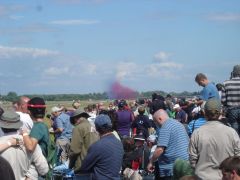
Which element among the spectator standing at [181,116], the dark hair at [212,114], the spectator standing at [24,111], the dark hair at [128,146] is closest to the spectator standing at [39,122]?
the spectator standing at [24,111]

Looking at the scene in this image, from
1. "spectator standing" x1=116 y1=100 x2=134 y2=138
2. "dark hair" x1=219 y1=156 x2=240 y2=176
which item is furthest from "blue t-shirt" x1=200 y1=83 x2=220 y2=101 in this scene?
"spectator standing" x1=116 y1=100 x2=134 y2=138

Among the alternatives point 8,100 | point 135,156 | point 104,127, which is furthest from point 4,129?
point 8,100

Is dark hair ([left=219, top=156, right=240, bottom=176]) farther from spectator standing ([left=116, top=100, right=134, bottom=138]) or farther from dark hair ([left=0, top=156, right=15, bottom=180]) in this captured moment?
spectator standing ([left=116, top=100, right=134, bottom=138])

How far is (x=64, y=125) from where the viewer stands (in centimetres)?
1755

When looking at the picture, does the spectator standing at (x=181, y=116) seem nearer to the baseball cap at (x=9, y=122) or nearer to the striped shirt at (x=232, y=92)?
the striped shirt at (x=232, y=92)

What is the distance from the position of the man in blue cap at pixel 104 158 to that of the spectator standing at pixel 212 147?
111 cm

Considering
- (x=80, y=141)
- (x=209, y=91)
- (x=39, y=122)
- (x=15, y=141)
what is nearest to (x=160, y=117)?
(x=80, y=141)

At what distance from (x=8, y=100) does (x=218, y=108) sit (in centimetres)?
747

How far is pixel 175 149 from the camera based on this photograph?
26.8 ft

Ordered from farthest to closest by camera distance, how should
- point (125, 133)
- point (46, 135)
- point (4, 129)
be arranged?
1. point (125, 133)
2. point (46, 135)
3. point (4, 129)

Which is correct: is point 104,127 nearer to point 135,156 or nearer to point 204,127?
point 204,127

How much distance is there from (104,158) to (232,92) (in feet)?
9.69

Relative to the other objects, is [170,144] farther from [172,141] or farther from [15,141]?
[15,141]

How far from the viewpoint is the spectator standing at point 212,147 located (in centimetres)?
683
